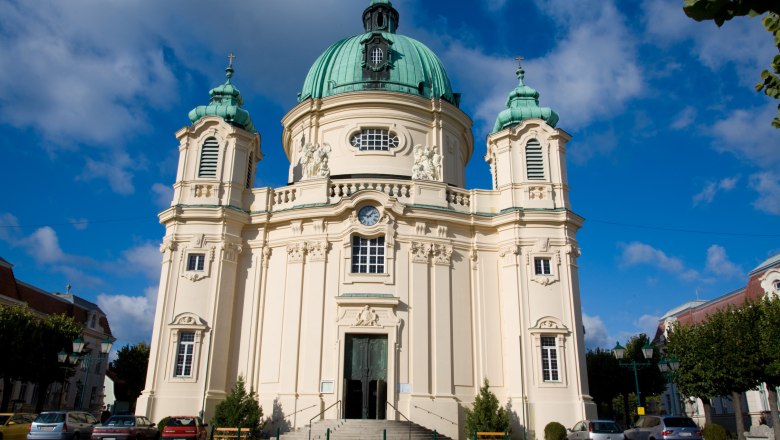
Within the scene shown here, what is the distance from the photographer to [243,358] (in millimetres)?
27125

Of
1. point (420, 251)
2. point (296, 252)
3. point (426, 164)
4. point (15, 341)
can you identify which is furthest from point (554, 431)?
point (15, 341)

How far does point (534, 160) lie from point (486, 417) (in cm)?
1306

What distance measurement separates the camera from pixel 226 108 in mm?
31594

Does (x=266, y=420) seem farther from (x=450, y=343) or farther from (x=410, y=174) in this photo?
(x=410, y=174)

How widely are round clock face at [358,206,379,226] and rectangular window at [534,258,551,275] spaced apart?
7.69 metres

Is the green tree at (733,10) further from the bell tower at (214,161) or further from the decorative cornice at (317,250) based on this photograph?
the bell tower at (214,161)

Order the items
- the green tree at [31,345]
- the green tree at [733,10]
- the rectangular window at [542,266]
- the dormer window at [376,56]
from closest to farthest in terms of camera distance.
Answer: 1. the green tree at [733,10]
2. the rectangular window at [542,266]
3. the green tree at [31,345]
4. the dormer window at [376,56]

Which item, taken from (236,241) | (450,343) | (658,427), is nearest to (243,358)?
(236,241)

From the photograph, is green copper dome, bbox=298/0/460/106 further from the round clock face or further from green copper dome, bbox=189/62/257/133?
the round clock face

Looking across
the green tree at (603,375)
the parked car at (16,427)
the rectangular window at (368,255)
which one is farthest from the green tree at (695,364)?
the parked car at (16,427)

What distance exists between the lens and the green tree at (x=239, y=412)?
23531mm

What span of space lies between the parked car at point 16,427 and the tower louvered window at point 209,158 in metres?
12.8

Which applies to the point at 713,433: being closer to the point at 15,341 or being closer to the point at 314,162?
the point at 314,162

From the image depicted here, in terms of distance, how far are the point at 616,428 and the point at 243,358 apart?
52.0 ft
